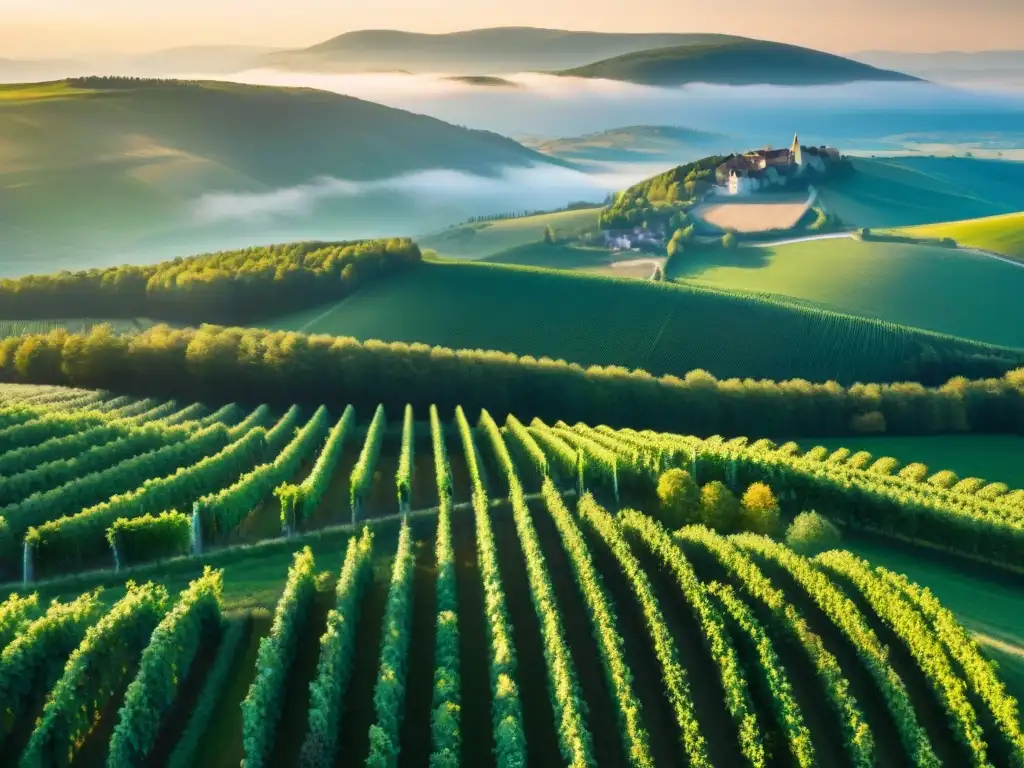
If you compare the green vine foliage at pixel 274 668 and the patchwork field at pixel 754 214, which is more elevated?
the patchwork field at pixel 754 214

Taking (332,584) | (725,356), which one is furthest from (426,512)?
(725,356)

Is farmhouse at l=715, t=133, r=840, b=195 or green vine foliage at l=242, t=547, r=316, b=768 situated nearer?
green vine foliage at l=242, t=547, r=316, b=768

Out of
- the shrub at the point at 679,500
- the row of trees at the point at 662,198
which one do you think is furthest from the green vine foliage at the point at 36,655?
the row of trees at the point at 662,198

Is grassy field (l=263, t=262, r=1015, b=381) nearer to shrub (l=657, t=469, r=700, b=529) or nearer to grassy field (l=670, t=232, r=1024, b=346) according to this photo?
grassy field (l=670, t=232, r=1024, b=346)

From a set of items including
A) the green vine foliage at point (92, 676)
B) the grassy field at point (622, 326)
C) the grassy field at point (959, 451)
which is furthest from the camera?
the grassy field at point (622, 326)

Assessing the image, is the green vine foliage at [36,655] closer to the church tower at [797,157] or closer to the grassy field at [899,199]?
the grassy field at [899,199]

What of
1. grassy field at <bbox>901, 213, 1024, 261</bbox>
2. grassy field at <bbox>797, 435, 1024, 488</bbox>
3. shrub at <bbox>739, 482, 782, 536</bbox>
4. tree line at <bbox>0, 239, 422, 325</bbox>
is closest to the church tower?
grassy field at <bbox>901, 213, 1024, 261</bbox>
